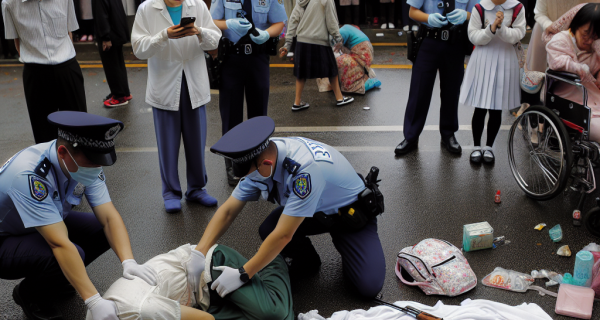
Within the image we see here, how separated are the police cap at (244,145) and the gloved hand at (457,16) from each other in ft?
9.13

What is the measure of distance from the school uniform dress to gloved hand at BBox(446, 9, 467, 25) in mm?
135

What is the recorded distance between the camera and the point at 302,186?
3051 millimetres

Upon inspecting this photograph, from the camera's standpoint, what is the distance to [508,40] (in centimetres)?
493

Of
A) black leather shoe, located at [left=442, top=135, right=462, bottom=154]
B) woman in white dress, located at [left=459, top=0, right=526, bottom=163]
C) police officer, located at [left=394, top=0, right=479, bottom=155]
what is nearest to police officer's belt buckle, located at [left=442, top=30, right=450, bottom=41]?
police officer, located at [left=394, top=0, right=479, bottom=155]

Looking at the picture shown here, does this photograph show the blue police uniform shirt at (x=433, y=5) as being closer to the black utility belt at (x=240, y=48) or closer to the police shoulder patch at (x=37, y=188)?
the black utility belt at (x=240, y=48)

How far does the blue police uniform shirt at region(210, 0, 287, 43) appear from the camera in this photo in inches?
196

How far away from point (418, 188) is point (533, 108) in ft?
3.83

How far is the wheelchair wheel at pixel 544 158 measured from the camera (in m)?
4.16

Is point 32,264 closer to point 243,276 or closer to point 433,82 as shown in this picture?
point 243,276

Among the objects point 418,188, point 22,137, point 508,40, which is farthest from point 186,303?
point 22,137

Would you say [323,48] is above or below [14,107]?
above

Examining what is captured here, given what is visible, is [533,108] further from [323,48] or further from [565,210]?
[323,48]

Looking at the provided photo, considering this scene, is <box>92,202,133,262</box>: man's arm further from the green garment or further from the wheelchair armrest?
the wheelchair armrest

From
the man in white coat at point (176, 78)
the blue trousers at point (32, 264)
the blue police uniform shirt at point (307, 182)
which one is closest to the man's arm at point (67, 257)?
the blue trousers at point (32, 264)
